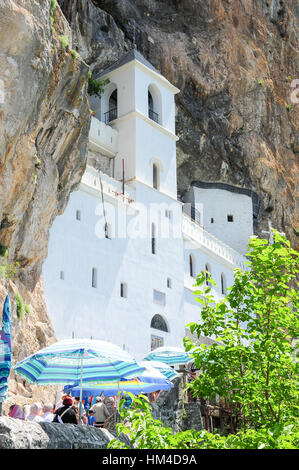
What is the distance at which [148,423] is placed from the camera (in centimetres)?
690

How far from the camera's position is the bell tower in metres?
32.8

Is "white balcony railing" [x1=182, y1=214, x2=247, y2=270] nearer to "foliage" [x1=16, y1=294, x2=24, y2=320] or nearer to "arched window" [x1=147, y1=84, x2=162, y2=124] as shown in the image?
"arched window" [x1=147, y1=84, x2=162, y2=124]

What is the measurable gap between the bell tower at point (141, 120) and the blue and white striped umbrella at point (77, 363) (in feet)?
58.5

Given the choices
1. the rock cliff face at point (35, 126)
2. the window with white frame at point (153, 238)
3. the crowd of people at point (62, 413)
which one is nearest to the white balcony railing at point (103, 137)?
the window with white frame at point (153, 238)

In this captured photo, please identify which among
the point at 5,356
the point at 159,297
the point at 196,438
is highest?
the point at 159,297

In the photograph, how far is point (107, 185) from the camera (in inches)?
1154

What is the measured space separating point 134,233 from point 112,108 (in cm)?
834

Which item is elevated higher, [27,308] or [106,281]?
[106,281]

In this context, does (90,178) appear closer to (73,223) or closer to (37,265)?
(73,223)

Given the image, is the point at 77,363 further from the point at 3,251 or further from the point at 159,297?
the point at 159,297

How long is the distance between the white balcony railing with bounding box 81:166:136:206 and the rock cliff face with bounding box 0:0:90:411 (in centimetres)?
411

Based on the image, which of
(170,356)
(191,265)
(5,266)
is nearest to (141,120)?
(191,265)
